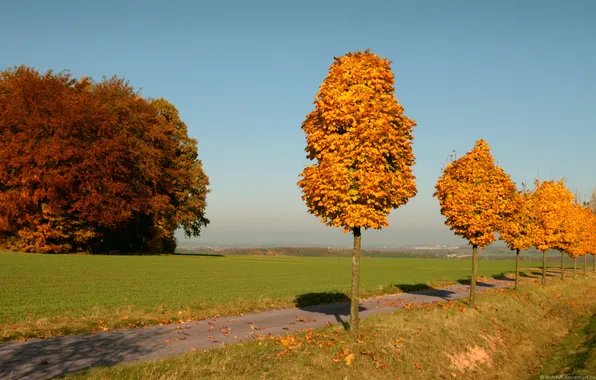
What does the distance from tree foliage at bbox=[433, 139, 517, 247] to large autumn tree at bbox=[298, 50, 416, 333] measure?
A: 330 inches

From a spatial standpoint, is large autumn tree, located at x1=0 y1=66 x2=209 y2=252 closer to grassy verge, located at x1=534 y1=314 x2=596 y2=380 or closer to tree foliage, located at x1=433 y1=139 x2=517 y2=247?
tree foliage, located at x1=433 y1=139 x2=517 y2=247

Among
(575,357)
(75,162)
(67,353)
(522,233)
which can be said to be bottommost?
(575,357)

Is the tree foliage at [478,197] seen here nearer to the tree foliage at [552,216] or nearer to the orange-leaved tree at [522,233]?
the orange-leaved tree at [522,233]

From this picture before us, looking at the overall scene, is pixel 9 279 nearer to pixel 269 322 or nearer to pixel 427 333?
pixel 269 322

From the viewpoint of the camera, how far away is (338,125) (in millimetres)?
12969

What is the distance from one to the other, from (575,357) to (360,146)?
13.6 meters

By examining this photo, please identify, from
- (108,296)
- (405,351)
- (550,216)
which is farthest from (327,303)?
(550,216)

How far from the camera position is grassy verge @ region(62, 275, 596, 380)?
963 cm

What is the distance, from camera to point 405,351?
520 inches

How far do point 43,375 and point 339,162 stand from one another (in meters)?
9.01

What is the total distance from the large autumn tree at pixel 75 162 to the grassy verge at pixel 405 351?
34.6m

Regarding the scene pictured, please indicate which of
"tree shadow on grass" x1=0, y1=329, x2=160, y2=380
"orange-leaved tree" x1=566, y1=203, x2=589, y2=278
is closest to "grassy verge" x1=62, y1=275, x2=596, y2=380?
"tree shadow on grass" x1=0, y1=329, x2=160, y2=380

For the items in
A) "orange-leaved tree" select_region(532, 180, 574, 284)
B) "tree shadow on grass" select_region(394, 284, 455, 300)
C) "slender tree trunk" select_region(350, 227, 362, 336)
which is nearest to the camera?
"slender tree trunk" select_region(350, 227, 362, 336)

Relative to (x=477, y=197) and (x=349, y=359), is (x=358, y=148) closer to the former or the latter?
(x=349, y=359)
